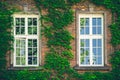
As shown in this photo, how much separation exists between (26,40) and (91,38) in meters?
2.82

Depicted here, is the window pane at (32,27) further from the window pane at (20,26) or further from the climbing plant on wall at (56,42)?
the climbing plant on wall at (56,42)

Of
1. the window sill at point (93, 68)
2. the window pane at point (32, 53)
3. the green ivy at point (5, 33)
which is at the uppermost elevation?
the green ivy at point (5, 33)

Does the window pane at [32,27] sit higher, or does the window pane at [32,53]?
the window pane at [32,27]

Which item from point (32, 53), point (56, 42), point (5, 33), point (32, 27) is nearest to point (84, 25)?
point (56, 42)

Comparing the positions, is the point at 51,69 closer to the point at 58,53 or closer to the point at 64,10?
the point at 58,53

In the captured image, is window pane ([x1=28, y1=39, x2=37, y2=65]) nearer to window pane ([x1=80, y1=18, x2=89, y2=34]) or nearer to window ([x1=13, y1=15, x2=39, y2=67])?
window ([x1=13, y1=15, x2=39, y2=67])

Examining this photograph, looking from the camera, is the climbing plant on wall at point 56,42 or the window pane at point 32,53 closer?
the climbing plant on wall at point 56,42

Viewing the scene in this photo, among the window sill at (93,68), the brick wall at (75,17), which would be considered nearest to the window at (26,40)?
the brick wall at (75,17)

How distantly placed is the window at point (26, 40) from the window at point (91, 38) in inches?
76.8

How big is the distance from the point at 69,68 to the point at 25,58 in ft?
6.41

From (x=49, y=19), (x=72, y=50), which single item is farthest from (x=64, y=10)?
(x=72, y=50)

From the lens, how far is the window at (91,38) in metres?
15.0

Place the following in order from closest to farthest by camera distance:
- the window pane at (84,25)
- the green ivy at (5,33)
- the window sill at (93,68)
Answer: the green ivy at (5,33)
the window sill at (93,68)
the window pane at (84,25)

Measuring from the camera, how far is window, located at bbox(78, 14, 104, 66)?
49.3 ft
